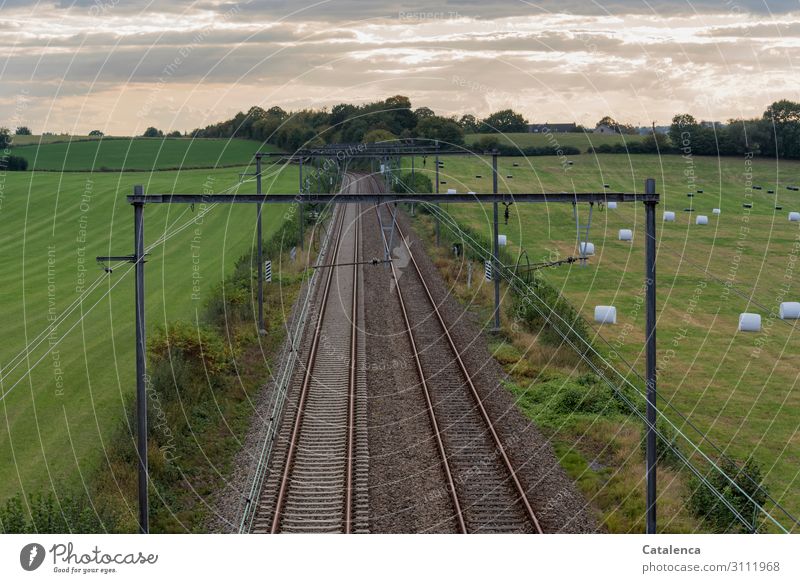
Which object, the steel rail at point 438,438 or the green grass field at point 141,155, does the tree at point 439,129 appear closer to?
the steel rail at point 438,438

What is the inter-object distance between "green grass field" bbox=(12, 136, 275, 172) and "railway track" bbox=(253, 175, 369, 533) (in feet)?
197

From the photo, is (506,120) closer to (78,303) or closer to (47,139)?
(78,303)

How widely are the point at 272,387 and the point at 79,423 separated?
5.31m

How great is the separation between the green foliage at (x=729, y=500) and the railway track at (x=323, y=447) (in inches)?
252

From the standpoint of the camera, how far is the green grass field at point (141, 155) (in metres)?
93.8

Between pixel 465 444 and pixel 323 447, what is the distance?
3.30m

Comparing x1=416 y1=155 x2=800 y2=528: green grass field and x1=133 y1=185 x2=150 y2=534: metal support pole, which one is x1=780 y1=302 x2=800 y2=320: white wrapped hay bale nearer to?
x1=416 y1=155 x2=800 y2=528: green grass field

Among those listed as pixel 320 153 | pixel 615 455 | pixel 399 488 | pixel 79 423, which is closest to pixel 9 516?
pixel 399 488

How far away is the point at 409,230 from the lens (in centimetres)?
6600

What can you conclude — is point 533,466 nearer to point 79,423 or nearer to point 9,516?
point 9,516

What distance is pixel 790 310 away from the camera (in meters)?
39.1

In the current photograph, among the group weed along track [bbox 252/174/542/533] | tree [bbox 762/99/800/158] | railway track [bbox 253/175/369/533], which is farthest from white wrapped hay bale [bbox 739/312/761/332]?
tree [bbox 762/99/800/158]

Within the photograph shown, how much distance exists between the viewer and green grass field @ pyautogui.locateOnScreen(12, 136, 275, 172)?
93.8 meters

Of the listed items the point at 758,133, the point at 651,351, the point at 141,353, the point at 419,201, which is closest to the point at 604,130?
the point at 758,133
